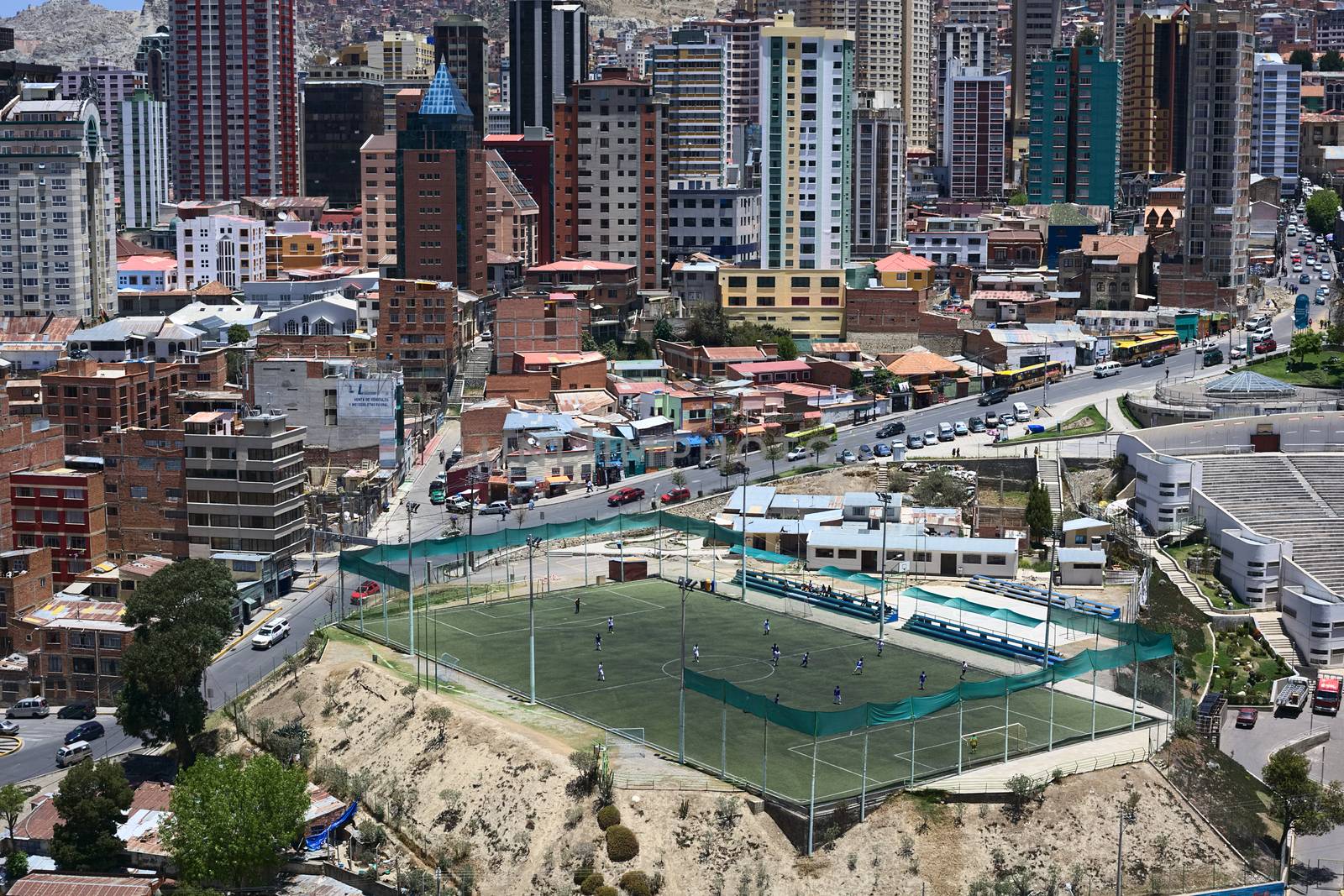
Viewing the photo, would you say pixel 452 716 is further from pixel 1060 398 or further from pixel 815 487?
pixel 1060 398

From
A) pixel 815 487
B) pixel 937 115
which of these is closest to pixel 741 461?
pixel 815 487

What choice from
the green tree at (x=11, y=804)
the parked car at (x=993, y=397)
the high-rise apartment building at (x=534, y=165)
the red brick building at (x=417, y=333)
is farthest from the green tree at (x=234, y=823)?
the high-rise apartment building at (x=534, y=165)

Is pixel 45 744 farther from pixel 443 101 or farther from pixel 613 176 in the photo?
pixel 613 176

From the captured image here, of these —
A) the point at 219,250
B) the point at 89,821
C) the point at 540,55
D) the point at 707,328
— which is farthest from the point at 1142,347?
the point at 540,55

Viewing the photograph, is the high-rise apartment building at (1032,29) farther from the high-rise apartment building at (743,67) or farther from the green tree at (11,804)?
the green tree at (11,804)

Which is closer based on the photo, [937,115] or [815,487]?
[815,487]

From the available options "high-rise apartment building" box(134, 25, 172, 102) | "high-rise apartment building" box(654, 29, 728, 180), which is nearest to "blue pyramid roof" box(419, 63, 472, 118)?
"high-rise apartment building" box(654, 29, 728, 180)
